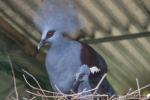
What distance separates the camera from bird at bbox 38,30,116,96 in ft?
10.9

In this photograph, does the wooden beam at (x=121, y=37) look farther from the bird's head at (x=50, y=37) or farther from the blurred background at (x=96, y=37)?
the bird's head at (x=50, y=37)

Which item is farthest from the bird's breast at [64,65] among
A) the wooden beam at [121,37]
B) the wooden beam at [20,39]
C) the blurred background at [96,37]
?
the wooden beam at [121,37]

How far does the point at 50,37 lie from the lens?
3.26 meters

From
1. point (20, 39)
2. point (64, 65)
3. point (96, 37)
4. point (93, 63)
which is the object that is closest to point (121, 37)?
point (96, 37)

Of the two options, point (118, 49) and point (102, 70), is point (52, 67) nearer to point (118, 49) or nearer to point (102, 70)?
point (102, 70)

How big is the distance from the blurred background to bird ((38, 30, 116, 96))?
537 millimetres

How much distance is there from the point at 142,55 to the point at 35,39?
3.29ft

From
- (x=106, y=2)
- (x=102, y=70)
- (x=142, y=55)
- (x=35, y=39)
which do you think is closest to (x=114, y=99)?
(x=102, y=70)

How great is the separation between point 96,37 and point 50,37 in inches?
51.9

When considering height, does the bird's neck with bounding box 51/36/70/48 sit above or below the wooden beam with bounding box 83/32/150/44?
above

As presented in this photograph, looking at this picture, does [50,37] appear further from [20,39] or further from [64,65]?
[20,39]

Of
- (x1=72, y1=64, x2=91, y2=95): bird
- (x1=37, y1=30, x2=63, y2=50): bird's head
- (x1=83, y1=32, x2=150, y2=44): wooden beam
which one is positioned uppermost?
(x1=37, y1=30, x2=63, y2=50): bird's head

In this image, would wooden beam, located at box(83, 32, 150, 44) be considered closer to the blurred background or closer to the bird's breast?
the blurred background

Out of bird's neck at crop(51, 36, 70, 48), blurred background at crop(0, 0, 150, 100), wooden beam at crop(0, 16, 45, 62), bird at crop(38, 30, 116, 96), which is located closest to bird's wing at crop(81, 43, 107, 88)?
bird at crop(38, 30, 116, 96)
